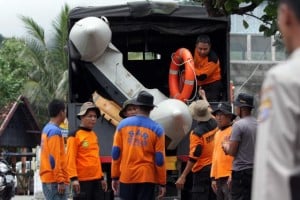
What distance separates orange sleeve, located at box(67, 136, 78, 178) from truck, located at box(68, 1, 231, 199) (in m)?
1.26

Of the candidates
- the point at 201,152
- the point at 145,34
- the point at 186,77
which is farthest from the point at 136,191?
the point at 145,34

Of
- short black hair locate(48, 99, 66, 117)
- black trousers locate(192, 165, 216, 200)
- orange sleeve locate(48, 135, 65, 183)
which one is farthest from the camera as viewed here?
black trousers locate(192, 165, 216, 200)

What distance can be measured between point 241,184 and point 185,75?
3204 millimetres

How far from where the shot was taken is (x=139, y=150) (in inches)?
324

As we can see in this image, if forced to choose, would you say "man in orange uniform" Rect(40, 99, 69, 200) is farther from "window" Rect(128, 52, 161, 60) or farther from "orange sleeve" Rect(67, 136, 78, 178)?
"window" Rect(128, 52, 161, 60)

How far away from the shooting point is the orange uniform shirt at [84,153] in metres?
9.35

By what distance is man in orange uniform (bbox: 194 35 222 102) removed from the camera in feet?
37.5

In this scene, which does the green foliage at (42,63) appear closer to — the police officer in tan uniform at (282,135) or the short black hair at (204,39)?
the short black hair at (204,39)

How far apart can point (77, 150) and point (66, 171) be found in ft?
1.33

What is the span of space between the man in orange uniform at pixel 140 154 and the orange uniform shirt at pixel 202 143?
4.44 feet

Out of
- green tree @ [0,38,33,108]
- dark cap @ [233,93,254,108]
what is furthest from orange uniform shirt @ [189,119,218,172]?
green tree @ [0,38,33,108]

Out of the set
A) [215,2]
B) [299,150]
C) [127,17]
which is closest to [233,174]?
[215,2]

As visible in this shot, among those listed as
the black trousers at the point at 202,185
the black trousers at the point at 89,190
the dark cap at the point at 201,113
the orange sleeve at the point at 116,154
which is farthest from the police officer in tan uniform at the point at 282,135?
the black trousers at the point at 202,185

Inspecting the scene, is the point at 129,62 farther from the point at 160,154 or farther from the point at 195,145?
the point at 160,154
